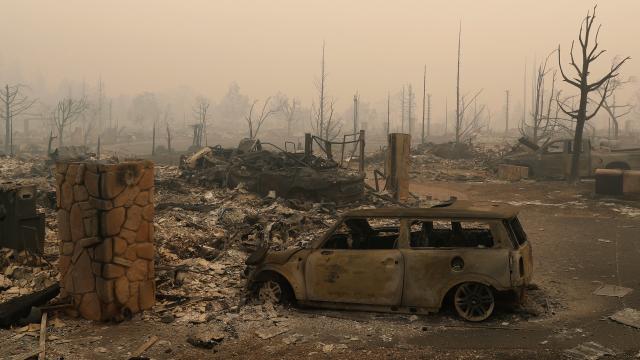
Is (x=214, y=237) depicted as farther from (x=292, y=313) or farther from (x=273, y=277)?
(x=292, y=313)

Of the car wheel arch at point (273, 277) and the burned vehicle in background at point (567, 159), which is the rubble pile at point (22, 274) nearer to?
the car wheel arch at point (273, 277)

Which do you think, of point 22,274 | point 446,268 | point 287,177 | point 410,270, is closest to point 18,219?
point 22,274

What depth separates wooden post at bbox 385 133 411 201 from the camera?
15.7 metres

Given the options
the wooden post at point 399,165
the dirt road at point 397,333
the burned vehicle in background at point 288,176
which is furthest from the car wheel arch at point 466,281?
the wooden post at point 399,165

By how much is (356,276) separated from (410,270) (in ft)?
2.06

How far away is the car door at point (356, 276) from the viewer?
5891mm

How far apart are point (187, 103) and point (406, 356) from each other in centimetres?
18225

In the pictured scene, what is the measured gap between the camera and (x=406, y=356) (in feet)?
16.4

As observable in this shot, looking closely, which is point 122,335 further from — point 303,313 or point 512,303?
point 512,303

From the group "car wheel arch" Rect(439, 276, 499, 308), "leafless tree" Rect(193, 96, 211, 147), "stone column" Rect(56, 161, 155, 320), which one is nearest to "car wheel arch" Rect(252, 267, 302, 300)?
"stone column" Rect(56, 161, 155, 320)

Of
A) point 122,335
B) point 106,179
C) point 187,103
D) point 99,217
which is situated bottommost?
point 122,335

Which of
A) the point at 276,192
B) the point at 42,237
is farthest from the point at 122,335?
the point at 276,192

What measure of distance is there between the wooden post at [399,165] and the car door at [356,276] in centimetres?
988

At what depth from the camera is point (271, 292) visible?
6.39m
